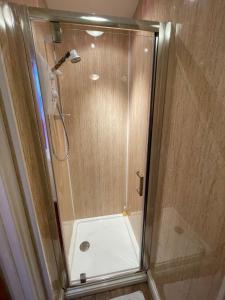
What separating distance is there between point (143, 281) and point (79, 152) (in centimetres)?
147

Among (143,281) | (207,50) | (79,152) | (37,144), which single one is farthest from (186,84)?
(143,281)

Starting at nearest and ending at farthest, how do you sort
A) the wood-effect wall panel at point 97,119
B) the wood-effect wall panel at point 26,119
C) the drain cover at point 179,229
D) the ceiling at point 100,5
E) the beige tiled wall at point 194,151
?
the beige tiled wall at point 194,151 → the wood-effect wall panel at point 26,119 → the drain cover at point 179,229 → the ceiling at point 100,5 → the wood-effect wall panel at point 97,119

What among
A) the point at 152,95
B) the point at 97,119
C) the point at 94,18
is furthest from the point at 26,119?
the point at 97,119

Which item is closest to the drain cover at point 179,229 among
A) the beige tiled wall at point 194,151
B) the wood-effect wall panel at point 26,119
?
the beige tiled wall at point 194,151

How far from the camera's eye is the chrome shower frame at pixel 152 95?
30.6 inches

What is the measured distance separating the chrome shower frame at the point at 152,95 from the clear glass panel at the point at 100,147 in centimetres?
8

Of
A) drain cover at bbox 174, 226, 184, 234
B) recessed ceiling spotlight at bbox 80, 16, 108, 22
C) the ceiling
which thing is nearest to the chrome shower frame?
recessed ceiling spotlight at bbox 80, 16, 108, 22

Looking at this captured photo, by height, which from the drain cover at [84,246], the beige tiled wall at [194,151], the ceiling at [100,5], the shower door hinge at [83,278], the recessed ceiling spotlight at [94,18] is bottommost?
the drain cover at [84,246]

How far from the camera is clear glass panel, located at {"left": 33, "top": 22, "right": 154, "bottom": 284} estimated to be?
4.85 feet

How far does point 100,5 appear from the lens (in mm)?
1397

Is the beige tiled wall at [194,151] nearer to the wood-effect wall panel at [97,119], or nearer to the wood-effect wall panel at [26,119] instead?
the wood-effect wall panel at [97,119]

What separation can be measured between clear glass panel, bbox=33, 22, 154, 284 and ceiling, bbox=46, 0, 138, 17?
0.18m

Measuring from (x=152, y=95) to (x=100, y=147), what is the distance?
105 centimetres

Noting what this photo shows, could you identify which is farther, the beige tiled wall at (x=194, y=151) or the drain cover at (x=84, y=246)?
the drain cover at (x=84, y=246)
